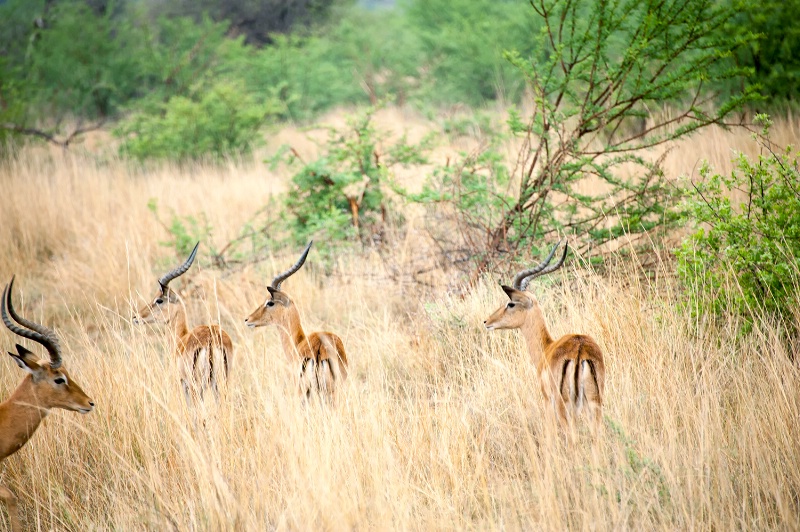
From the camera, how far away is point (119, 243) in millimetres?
8406

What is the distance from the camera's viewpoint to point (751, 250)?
425 cm

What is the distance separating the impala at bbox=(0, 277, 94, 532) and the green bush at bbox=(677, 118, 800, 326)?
3.79 meters

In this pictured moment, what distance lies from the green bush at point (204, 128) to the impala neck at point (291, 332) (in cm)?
830

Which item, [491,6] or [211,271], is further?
[491,6]

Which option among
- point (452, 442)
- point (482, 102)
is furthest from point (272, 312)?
point (482, 102)

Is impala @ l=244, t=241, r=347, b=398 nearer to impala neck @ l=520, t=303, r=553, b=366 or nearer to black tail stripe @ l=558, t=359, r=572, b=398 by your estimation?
impala neck @ l=520, t=303, r=553, b=366

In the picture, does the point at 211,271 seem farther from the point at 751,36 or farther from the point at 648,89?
the point at 751,36

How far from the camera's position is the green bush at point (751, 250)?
4.16m

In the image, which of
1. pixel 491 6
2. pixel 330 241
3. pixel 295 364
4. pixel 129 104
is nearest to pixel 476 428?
pixel 295 364

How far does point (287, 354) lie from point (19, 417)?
1930 mm

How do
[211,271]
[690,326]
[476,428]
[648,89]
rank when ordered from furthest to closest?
1. [211,271]
2. [648,89]
3. [690,326]
4. [476,428]

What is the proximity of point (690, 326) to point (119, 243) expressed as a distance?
6811 millimetres

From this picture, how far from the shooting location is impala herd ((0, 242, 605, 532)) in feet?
11.6

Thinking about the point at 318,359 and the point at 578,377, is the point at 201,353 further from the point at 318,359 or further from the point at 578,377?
the point at 578,377
